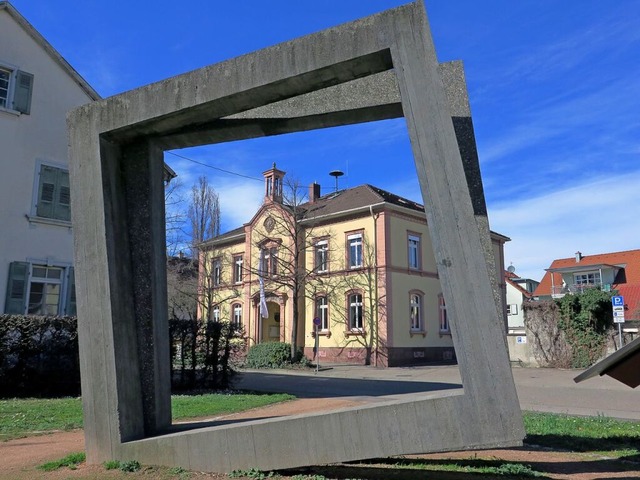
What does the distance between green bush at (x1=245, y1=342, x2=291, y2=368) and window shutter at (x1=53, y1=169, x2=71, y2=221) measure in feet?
40.6

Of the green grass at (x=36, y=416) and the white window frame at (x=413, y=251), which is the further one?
the white window frame at (x=413, y=251)

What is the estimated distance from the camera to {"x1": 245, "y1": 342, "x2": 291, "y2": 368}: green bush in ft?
85.6

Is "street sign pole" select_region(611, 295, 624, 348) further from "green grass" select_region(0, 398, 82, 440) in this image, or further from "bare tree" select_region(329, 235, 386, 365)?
"green grass" select_region(0, 398, 82, 440)

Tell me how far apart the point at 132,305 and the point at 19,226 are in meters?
11.7

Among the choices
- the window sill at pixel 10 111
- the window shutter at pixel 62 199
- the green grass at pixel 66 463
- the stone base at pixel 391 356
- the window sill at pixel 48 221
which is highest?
the window sill at pixel 10 111

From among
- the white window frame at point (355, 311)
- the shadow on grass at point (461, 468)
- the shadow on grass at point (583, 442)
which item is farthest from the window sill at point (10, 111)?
the white window frame at point (355, 311)

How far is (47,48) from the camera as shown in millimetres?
17156

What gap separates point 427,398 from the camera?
4.55m

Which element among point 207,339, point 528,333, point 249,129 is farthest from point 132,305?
point 528,333

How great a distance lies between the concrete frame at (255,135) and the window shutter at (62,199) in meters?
11.5

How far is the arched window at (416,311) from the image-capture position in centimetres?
3022

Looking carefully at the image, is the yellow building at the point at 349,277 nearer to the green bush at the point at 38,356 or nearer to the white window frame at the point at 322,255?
the white window frame at the point at 322,255

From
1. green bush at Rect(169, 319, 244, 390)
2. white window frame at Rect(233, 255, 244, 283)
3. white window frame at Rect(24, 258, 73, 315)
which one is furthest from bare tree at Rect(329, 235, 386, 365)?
white window frame at Rect(24, 258, 73, 315)

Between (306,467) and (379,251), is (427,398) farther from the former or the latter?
(379,251)
